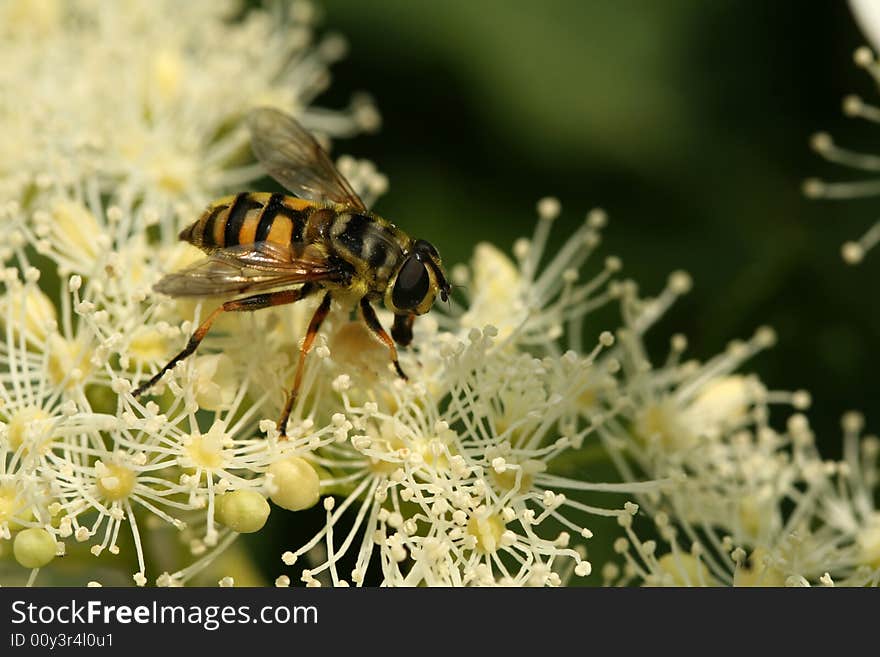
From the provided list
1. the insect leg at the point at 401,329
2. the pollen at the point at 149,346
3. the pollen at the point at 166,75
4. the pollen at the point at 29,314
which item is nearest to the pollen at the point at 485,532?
the insect leg at the point at 401,329

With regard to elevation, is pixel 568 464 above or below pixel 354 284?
below

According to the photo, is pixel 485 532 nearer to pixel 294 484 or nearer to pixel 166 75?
pixel 294 484

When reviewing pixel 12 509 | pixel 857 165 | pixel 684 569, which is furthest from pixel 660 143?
pixel 12 509

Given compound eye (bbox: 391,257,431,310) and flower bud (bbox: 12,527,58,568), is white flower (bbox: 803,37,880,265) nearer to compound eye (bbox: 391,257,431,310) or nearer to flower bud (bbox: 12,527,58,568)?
compound eye (bbox: 391,257,431,310)
